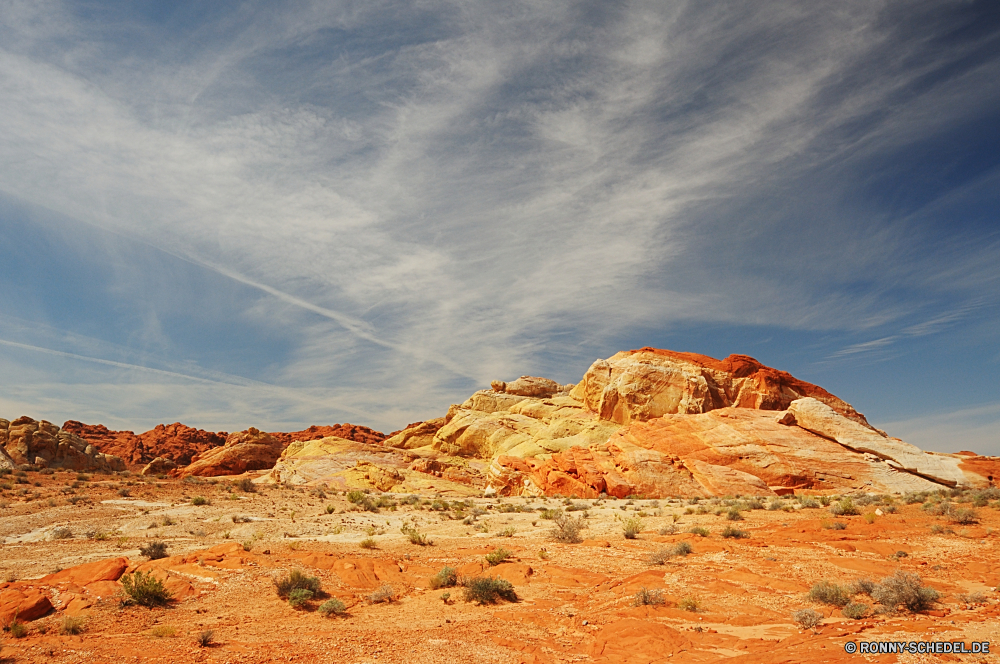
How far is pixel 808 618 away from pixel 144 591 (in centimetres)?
1214

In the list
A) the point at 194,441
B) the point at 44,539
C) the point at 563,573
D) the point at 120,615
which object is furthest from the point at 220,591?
the point at 194,441

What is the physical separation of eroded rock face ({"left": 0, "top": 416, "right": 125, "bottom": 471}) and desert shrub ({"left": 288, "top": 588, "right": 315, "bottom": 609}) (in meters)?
38.0

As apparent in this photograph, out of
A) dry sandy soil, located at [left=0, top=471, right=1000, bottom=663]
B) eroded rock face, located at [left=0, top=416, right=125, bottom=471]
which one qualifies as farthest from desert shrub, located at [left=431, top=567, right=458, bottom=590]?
eroded rock face, located at [left=0, top=416, right=125, bottom=471]

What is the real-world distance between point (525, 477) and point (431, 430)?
89.2 ft

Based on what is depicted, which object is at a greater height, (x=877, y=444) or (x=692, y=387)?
(x=692, y=387)

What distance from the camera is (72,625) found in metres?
8.61

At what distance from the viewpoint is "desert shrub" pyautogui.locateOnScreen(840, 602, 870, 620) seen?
8367 millimetres

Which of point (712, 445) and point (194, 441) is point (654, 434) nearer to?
point (712, 445)

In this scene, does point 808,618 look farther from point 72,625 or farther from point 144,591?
point 72,625

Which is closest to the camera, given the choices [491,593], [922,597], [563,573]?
[922,597]

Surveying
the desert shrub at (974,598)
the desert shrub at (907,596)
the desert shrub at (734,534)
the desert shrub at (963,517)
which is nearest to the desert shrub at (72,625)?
the desert shrub at (907,596)

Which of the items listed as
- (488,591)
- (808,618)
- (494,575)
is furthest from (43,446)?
(808,618)

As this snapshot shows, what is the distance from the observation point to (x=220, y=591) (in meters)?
10.9

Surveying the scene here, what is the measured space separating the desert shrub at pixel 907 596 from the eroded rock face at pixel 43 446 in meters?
47.5
